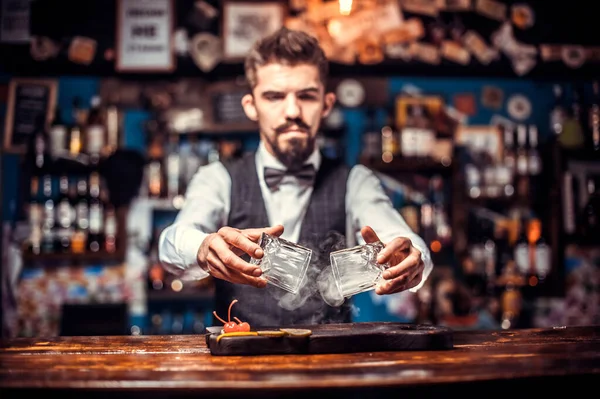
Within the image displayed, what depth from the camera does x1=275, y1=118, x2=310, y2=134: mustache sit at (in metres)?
2.43

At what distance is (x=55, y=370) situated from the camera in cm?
140

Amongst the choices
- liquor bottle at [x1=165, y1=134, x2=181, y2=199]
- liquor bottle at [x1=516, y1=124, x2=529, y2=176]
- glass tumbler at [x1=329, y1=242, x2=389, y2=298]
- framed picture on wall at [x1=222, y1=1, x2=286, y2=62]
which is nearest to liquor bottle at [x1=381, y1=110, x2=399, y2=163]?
liquor bottle at [x1=516, y1=124, x2=529, y2=176]

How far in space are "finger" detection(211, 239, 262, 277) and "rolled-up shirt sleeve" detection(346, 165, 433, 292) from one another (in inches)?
31.2

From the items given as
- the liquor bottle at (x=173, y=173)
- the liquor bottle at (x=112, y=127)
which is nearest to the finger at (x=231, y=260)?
the liquor bottle at (x=173, y=173)

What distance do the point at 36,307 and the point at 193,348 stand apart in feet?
→ 10.3

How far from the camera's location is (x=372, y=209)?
2.50 meters

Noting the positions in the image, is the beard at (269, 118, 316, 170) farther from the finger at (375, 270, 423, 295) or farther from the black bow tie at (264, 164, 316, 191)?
the finger at (375, 270, 423, 295)

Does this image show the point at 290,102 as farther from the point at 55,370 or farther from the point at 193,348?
the point at 55,370

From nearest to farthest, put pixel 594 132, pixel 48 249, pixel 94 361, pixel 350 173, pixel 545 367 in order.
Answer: pixel 545 367 → pixel 94 361 → pixel 350 173 → pixel 48 249 → pixel 594 132

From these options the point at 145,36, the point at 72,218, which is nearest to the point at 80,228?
the point at 72,218

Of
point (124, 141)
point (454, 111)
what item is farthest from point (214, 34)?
point (454, 111)

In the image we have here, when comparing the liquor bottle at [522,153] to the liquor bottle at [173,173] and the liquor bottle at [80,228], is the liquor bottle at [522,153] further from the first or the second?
the liquor bottle at [80,228]

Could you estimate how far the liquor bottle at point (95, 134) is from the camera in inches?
168

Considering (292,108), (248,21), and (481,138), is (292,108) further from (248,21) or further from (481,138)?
(481,138)
